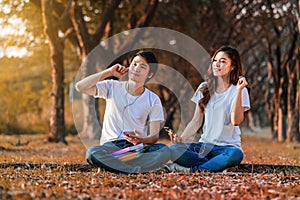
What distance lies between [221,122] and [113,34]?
1320 cm

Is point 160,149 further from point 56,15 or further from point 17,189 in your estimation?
point 56,15

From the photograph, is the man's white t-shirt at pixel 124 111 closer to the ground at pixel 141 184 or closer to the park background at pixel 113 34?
the ground at pixel 141 184

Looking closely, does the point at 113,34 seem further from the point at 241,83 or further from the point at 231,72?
the point at 241,83

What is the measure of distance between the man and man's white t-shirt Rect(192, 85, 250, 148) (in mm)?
638

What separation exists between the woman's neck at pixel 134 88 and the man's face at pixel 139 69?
70mm

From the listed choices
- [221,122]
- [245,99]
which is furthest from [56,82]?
[245,99]

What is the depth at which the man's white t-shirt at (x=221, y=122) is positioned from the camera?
6.90 m

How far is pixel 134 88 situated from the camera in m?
6.91

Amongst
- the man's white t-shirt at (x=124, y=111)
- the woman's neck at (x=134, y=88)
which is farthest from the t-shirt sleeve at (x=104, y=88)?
the woman's neck at (x=134, y=88)

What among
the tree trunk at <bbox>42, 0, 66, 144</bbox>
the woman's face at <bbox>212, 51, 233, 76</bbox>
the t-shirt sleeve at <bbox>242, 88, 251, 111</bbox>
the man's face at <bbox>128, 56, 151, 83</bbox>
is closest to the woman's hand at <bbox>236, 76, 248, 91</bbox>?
the t-shirt sleeve at <bbox>242, 88, 251, 111</bbox>

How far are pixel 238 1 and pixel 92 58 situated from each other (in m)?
6.35

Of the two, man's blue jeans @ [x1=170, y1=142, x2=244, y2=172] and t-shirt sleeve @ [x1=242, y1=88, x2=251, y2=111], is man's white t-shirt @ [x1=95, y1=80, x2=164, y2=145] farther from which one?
t-shirt sleeve @ [x1=242, y1=88, x2=251, y2=111]

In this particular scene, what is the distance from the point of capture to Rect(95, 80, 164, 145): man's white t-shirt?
6.80 meters

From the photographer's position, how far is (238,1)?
20.2 meters
